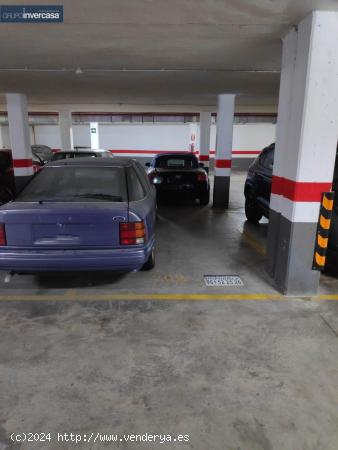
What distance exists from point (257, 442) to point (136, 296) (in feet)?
6.76

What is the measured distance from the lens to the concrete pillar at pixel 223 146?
26.6 feet

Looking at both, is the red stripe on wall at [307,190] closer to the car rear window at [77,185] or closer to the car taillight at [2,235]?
the car rear window at [77,185]

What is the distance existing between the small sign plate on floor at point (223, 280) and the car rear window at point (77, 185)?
148cm

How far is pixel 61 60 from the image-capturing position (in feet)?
17.0

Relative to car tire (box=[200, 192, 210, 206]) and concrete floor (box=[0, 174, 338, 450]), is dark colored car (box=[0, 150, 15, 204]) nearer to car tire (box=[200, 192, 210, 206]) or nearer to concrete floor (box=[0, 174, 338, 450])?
concrete floor (box=[0, 174, 338, 450])

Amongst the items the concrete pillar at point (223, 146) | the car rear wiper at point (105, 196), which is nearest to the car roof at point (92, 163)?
the car rear wiper at point (105, 196)

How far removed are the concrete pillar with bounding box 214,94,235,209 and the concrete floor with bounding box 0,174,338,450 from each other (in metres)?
4.56

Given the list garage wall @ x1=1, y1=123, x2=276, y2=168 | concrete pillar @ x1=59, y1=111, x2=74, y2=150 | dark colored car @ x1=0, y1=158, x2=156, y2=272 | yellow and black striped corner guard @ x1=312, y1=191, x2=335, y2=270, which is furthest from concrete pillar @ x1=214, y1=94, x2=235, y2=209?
garage wall @ x1=1, y1=123, x2=276, y2=168

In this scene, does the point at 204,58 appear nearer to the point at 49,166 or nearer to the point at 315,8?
the point at 315,8

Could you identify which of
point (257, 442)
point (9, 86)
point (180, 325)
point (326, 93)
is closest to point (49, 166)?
point (180, 325)

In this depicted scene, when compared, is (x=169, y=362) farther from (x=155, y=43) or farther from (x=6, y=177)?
(x=6, y=177)

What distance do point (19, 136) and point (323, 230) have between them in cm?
743

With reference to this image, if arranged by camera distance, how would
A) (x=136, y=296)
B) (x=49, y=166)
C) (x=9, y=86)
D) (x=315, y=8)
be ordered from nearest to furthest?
(x=315, y=8)
(x=136, y=296)
(x=49, y=166)
(x=9, y=86)

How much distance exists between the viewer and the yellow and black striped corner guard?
A: 3.51 m
